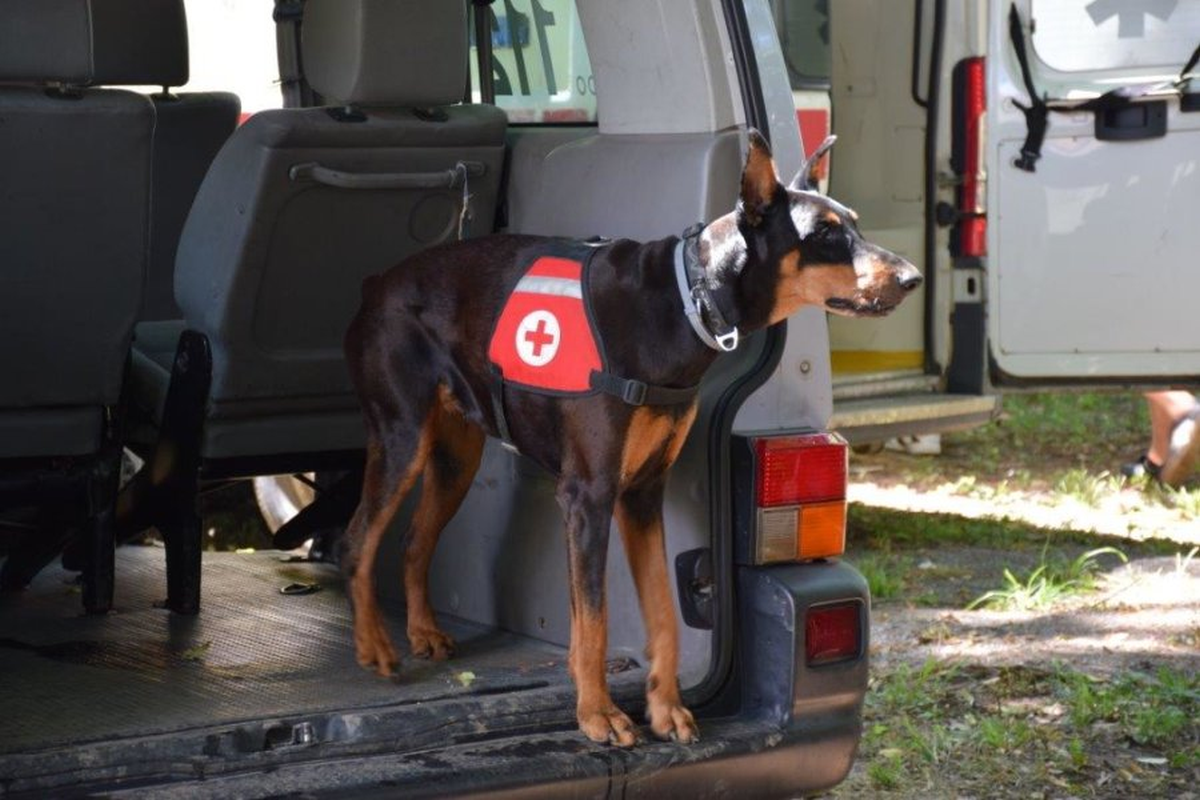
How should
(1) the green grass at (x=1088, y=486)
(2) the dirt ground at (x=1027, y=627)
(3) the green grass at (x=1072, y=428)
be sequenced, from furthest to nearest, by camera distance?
(3) the green grass at (x=1072, y=428) → (1) the green grass at (x=1088, y=486) → (2) the dirt ground at (x=1027, y=627)

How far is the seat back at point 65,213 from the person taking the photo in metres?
3.51

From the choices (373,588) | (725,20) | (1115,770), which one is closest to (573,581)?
(373,588)

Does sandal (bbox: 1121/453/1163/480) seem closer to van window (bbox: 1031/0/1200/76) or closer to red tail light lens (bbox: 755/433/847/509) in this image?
van window (bbox: 1031/0/1200/76)

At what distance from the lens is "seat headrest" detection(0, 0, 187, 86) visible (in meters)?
3.44

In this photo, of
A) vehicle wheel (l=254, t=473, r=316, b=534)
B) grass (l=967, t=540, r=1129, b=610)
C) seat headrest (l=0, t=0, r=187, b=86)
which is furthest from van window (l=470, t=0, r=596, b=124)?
grass (l=967, t=540, r=1129, b=610)

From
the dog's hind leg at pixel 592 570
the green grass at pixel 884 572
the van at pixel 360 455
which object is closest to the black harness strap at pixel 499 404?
the dog's hind leg at pixel 592 570

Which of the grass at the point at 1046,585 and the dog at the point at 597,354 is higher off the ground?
the dog at the point at 597,354

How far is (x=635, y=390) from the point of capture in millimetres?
3170

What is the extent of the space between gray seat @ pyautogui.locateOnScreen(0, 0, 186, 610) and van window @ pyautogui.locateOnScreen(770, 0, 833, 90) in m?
3.97

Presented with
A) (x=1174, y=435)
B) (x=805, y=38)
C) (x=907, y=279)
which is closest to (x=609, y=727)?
(x=907, y=279)

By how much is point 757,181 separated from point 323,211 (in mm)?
1269

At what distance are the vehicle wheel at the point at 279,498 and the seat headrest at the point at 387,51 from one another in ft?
6.48

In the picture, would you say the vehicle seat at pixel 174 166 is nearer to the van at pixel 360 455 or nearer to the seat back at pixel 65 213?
the van at pixel 360 455

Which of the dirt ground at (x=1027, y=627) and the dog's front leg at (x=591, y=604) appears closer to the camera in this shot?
the dog's front leg at (x=591, y=604)
